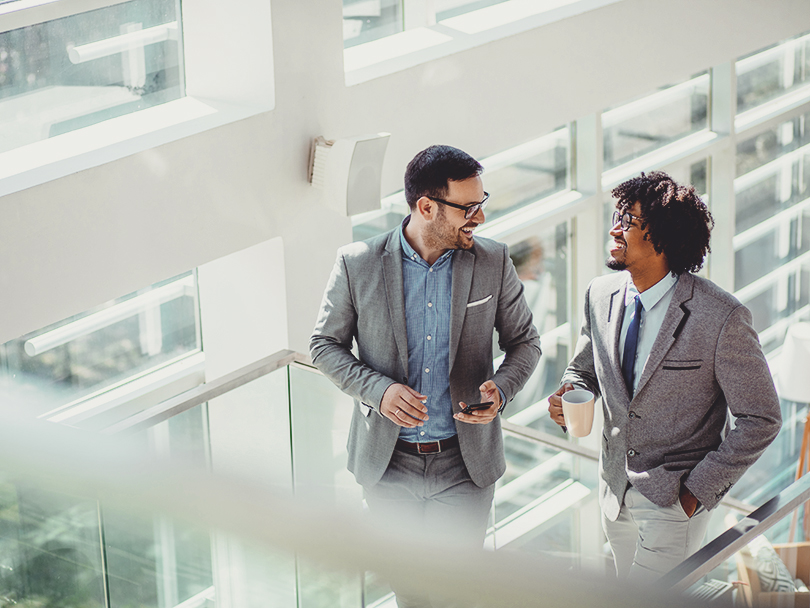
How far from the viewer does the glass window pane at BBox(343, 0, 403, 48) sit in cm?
596

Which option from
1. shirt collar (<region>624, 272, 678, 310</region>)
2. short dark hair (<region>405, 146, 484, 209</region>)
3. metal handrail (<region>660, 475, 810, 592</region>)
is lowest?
metal handrail (<region>660, 475, 810, 592</region>)

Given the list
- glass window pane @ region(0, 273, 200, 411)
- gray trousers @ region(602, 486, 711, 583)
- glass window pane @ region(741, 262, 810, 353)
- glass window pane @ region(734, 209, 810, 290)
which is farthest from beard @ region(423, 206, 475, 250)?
glass window pane @ region(741, 262, 810, 353)

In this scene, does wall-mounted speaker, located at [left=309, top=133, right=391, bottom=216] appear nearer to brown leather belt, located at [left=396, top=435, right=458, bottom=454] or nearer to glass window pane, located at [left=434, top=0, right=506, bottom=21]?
glass window pane, located at [left=434, top=0, right=506, bottom=21]

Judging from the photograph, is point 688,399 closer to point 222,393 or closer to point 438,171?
point 438,171

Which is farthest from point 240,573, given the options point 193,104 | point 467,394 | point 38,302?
point 193,104

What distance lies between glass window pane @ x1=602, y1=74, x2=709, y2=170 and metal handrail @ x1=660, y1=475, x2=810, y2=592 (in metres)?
6.36

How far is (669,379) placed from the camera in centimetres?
245

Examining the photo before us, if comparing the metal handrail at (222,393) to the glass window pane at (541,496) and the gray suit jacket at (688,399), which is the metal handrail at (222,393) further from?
the gray suit jacket at (688,399)

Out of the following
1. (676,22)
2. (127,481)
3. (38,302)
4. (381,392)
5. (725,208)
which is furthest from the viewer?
(725,208)

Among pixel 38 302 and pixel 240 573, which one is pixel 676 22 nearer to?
pixel 38 302

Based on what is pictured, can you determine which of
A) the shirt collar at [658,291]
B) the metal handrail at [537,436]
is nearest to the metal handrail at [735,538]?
the shirt collar at [658,291]

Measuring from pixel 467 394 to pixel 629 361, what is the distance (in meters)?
0.44

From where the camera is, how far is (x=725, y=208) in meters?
9.59

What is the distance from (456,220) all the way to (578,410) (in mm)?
586
